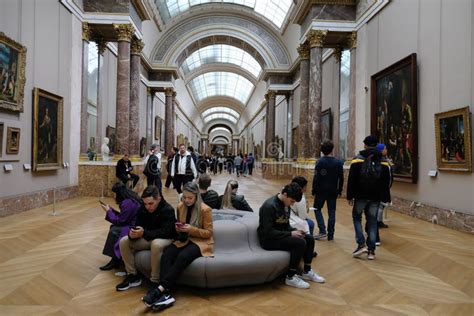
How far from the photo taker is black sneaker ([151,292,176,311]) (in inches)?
129

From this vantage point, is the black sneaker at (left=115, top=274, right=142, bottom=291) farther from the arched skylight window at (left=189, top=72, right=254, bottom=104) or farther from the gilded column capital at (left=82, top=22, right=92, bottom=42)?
the arched skylight window at (left=189, top=72, right=254, bottom=104)

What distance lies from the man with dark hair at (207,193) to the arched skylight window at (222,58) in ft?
90.4

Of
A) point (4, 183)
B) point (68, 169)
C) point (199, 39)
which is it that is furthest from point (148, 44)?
point (4, 183)

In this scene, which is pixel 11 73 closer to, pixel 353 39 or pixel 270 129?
pixel 353 39

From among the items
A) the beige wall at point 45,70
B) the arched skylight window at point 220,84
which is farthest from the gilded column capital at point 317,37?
the arched skylight window at point 220,84

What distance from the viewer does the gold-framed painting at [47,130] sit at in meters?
8.93

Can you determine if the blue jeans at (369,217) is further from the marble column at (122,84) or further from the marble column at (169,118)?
the marble column at (169,118)

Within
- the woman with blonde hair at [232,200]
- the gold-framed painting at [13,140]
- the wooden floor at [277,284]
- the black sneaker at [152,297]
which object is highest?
the gold-framed painting at [13,140]

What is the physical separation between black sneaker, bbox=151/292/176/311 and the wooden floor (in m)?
0.06

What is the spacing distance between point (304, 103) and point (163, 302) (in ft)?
41.2

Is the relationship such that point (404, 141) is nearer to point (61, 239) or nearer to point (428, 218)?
point (428, 218)

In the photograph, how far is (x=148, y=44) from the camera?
2102cm

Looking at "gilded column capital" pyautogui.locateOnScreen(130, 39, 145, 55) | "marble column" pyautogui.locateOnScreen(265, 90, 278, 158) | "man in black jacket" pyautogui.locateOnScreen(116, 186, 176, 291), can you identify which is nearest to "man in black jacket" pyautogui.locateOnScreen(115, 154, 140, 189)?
"man in black jacket" pyautogui.locateOnScreen(116, 186, 176, 291)

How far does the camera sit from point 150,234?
3.81 m
